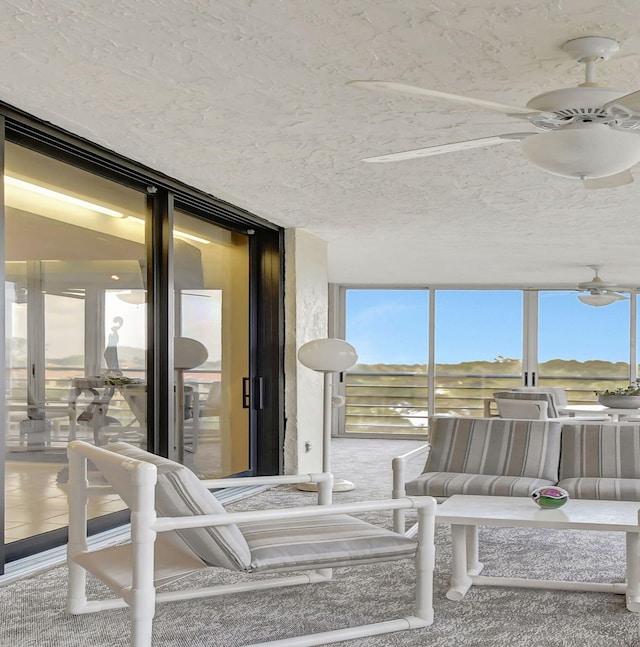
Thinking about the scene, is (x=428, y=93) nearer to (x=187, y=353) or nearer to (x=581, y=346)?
(x=187, y=353)

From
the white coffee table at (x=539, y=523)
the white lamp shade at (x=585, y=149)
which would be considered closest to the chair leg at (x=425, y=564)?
the white coffee table at (x=539, y=523)

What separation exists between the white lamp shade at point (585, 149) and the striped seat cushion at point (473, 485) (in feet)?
6.99

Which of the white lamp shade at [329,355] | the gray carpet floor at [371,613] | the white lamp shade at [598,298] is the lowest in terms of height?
the gray carpet floor at [371,613]

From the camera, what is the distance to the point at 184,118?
3812 millimetres

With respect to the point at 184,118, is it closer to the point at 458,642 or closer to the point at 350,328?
the point at 458,642

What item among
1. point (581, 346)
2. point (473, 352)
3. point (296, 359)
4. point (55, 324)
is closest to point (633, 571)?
point (55, 324)

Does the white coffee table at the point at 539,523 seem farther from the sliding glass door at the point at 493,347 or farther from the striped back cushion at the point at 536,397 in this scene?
the sliding glass door at the point at 493,347

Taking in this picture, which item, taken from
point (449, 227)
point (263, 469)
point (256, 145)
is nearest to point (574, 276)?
point (449, 227)

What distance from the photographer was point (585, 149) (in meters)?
2.60

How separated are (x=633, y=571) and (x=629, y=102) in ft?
6.41

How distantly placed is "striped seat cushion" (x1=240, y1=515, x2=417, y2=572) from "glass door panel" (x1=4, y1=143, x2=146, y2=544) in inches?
58.8

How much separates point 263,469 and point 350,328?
4988 millimetres

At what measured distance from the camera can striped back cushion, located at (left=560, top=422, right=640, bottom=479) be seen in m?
4.57

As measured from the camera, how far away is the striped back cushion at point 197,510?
8.62 ft
